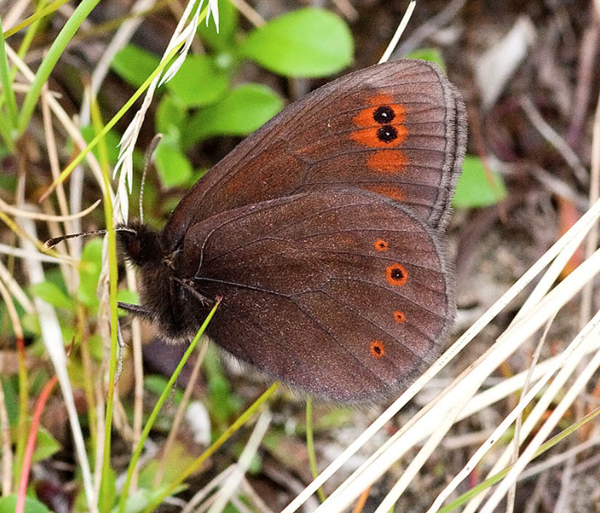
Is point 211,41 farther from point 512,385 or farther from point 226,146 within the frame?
point 512,385

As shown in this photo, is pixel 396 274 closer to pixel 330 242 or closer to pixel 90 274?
pixel 330 242

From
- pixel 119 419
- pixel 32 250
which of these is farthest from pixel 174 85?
pixel 119 419

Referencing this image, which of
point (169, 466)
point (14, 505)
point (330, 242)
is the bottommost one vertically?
point (169, 466)

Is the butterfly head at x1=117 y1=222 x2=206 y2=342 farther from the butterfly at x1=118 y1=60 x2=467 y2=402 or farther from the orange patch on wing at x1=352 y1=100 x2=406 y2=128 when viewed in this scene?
the orange patch on wing at x1=352 y1=100 x2=406 y2=128

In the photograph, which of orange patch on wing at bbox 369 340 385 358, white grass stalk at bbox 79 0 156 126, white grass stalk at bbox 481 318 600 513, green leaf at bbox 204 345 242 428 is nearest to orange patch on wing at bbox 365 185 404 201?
orange patch on wing at bbox 369 340 385 358

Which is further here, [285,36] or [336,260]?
[285,36]

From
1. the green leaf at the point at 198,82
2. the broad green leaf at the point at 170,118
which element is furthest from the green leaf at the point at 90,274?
the green leaf at the point at 198,82

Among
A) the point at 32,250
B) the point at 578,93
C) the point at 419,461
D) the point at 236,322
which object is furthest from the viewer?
the point at 578,93

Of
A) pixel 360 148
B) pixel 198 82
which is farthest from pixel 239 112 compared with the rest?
pixel 360 148
